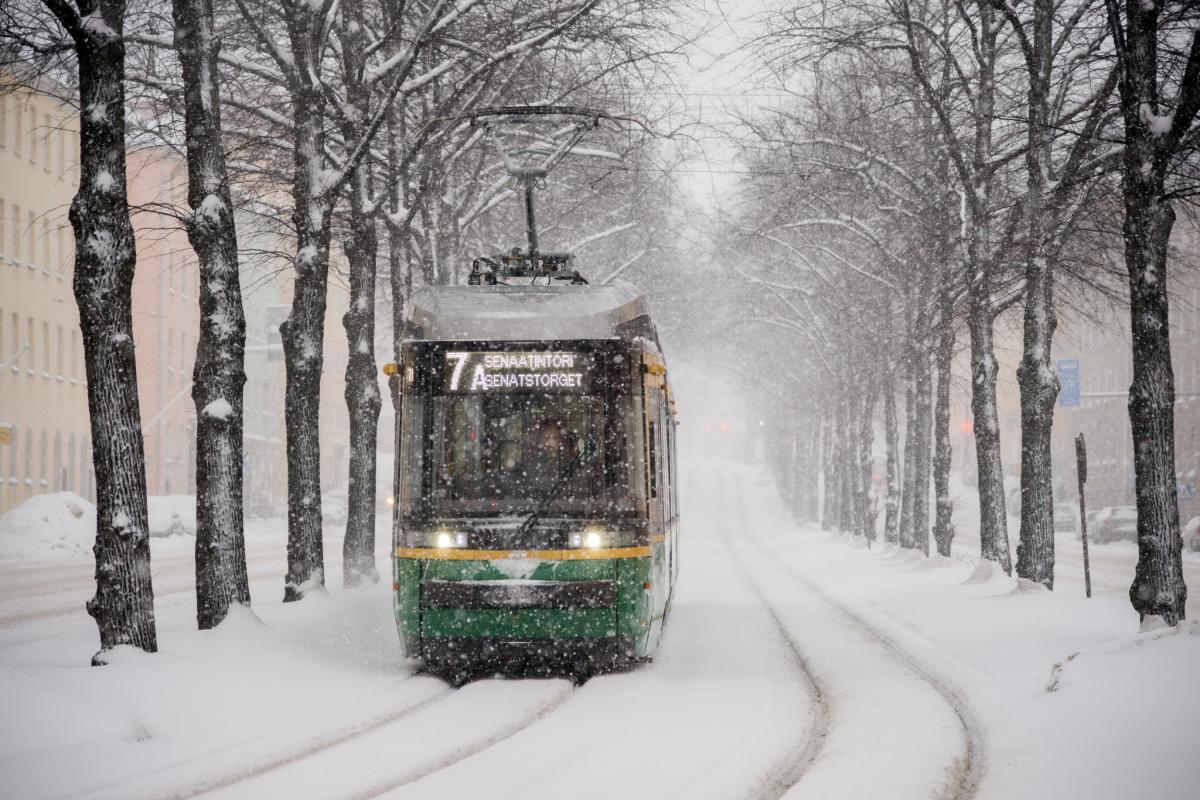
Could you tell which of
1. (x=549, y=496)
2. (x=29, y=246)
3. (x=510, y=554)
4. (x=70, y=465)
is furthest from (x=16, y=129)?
(x=510, y=554)

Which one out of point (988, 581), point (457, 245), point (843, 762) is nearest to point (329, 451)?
point (457, 245)

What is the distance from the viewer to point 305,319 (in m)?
16.5

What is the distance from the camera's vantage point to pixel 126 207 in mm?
11617

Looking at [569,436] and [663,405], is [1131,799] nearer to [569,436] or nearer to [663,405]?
[569,436]

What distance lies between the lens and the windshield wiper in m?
12.4

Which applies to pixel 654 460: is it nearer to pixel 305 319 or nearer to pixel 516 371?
pixel 516 371

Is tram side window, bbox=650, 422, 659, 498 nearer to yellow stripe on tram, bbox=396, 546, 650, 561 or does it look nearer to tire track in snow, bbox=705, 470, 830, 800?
yellow stripe on tram, bbox=396, 546, 650, 561

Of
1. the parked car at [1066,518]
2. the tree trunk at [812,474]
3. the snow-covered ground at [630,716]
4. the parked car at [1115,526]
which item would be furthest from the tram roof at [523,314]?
the tree trunk at [812,474]

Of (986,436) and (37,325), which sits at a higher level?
(37,325)

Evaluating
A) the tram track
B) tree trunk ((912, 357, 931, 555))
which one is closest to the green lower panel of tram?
the tram track

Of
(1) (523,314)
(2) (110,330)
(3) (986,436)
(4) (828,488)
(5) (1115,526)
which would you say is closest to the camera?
(2) (110,330)

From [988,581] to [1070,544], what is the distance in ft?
103

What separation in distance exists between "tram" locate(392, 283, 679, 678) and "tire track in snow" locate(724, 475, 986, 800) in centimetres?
260

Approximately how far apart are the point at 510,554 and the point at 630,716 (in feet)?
7.25
